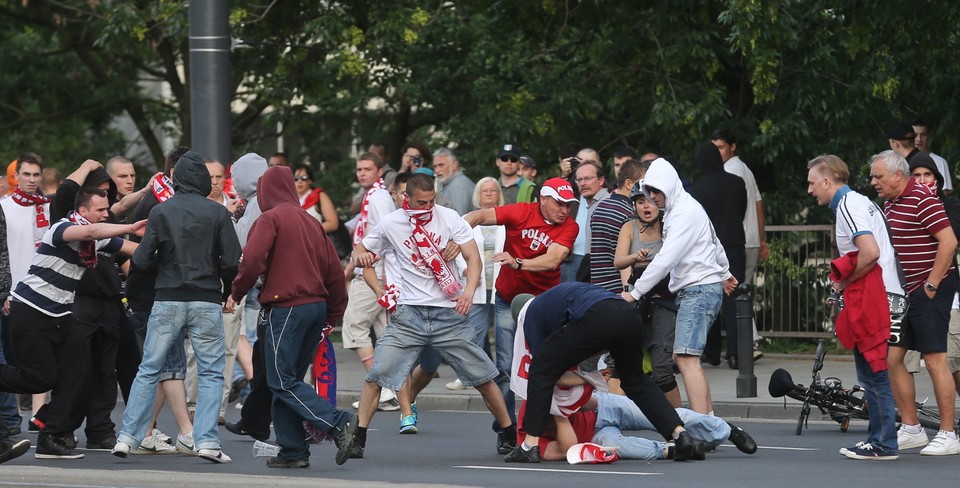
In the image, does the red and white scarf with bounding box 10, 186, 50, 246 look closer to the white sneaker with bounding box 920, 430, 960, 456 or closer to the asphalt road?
the asphalt road

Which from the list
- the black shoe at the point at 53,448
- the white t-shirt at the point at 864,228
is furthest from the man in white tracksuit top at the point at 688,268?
the black shoe at the point at 53,448

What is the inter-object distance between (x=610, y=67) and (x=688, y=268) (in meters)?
8.47

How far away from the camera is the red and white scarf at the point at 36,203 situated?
12023 mm

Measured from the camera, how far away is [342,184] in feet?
88.7

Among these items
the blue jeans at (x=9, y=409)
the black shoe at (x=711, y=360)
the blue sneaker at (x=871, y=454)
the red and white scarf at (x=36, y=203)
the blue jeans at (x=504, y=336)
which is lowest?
the blue sneaker at (x=871, y=454)

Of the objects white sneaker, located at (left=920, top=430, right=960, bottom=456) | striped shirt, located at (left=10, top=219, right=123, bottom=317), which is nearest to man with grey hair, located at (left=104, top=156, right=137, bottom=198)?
striped shirt, located at (left=10, top=219, right=123, bottom=317)

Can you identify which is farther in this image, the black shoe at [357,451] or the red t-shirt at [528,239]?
the red t-shirt at [528,239]

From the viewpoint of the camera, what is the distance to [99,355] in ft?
35.4

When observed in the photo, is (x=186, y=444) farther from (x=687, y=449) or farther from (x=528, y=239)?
(x=687, y=449)

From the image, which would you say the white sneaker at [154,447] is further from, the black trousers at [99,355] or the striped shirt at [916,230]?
the striped shirt at [916,230]

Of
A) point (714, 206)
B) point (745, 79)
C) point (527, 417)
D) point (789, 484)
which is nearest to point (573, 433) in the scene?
point (527, 417)

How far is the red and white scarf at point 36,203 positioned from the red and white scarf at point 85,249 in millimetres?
1492

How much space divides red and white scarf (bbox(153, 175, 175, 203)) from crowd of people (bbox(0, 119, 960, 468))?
14 mm

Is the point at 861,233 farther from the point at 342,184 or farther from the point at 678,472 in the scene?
the point at 342,184
